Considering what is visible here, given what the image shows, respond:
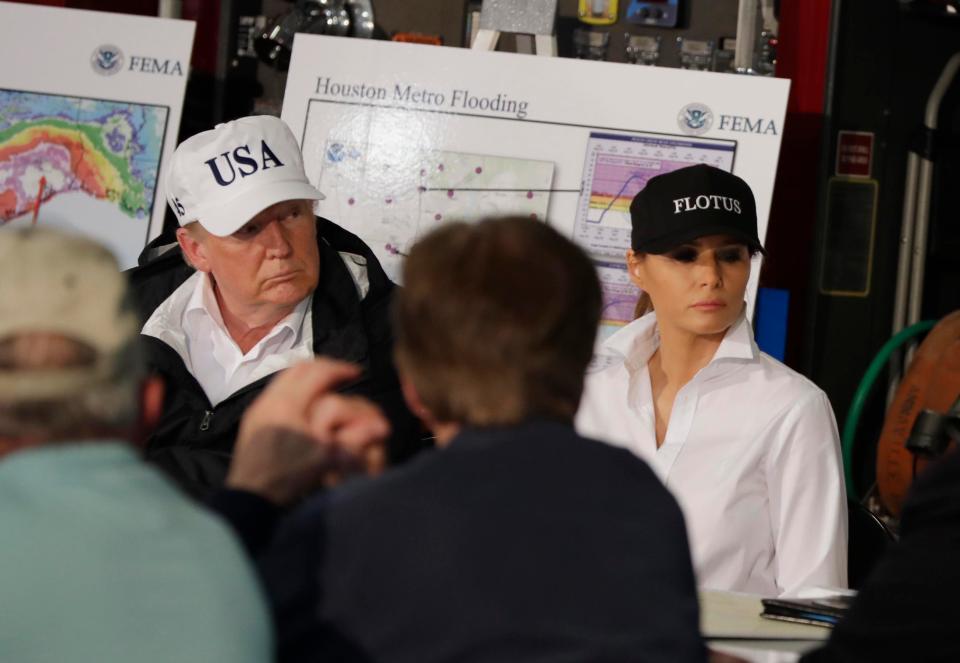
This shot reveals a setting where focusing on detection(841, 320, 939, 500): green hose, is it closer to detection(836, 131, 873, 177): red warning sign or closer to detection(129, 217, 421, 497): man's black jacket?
detection(836, 131, 873, 177): red warning sign

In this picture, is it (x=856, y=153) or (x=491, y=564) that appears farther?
(x=856, y=153)

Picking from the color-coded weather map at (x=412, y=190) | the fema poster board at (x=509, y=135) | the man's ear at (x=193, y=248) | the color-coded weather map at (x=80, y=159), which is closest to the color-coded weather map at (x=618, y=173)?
the fema poster board at (x=509, y=135)

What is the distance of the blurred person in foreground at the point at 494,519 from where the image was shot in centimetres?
131

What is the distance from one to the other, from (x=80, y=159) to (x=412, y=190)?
1189mm

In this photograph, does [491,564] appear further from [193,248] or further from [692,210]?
[193,248]

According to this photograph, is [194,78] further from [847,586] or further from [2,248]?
[2,248]

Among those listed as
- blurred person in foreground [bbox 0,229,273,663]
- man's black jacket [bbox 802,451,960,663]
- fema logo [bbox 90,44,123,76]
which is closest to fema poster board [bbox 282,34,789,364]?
fema logo [bbox 90,44,123,76]

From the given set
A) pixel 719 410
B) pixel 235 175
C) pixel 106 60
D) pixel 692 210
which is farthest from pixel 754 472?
pixel 106 60

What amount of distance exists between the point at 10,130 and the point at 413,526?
3901 millimetres

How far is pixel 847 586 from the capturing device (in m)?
2.81

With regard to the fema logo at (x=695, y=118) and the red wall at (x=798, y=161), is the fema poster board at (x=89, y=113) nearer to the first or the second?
the fema logo at (x=695, y=118)

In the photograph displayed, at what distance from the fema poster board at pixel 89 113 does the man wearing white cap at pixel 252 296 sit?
5.05 ft

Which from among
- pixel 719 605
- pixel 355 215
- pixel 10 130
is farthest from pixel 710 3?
pixel 719 605

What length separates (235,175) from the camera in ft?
10.4
